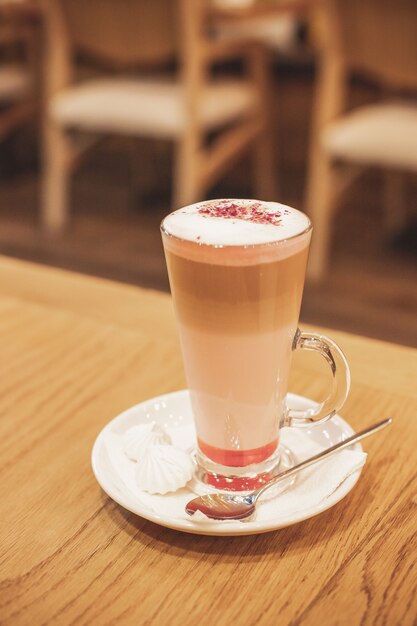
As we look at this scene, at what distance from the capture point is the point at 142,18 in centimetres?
231

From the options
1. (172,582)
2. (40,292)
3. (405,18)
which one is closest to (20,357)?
(40,292)

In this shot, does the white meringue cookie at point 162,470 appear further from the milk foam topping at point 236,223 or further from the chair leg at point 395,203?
the chair leg at point 395,203

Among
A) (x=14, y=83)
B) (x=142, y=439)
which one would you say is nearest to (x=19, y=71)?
(x=14, y=83)

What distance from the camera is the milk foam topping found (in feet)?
1.66

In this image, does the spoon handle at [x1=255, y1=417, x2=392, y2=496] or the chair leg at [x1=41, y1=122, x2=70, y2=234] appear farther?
the chair leg at [x1=41, y1=122, x2=70, y2=234]

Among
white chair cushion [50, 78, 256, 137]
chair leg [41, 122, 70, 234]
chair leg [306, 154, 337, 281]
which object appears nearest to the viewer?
chair leg [306, 154, 337, 281]

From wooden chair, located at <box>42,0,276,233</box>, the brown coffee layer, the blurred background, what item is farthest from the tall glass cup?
wooden chair, located at <box>42,0,276,233</box>

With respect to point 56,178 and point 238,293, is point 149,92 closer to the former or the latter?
point 56,178

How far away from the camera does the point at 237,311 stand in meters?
0.53

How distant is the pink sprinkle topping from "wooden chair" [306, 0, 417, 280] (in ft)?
5.04

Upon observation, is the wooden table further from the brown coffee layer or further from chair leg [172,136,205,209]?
chair leg [172,136,205,209]

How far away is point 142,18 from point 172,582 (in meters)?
2.10

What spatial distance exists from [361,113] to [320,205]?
0.28 meters

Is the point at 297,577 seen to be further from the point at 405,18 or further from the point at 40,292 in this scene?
the point at 405,18
